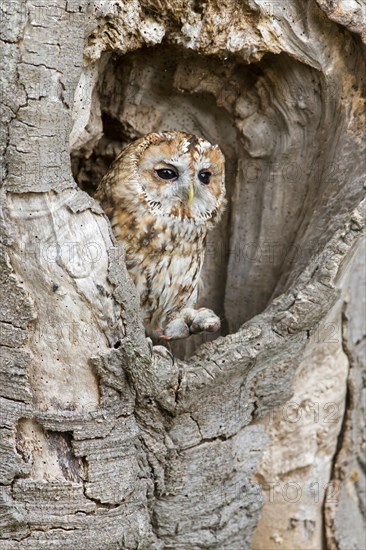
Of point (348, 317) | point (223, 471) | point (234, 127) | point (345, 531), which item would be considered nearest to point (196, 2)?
point (234, 127)

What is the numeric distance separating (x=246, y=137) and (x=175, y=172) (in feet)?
1.40

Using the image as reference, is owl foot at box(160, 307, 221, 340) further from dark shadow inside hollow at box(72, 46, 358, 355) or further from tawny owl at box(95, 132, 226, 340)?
dark shadow inside hollow at box(72, 46, 358, 355)

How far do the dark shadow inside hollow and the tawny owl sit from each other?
0.24m

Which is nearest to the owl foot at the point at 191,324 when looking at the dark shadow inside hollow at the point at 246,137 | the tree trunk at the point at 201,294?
the tree trunk at the point at 201,294

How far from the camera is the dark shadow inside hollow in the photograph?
10.2 feet

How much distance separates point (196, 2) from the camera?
2.83 m

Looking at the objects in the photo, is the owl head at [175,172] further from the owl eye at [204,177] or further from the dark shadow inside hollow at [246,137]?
the dark shadow inside hollow at [246,137]

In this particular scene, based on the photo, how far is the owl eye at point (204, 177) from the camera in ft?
10.2

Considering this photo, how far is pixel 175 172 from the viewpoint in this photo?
3.05 metres

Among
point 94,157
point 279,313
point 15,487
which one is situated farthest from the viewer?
point 94,157

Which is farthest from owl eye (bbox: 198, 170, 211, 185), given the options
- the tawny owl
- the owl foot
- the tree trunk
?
the owl foot

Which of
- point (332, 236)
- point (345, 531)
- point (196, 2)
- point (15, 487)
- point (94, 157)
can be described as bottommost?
point (345, 531)

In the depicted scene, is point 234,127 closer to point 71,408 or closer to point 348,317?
point 348,317

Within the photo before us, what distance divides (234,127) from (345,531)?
187 centimetres
